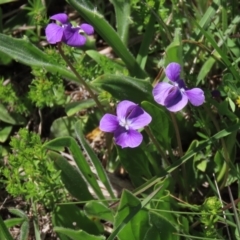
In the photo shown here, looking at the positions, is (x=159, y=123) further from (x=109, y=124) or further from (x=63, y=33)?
(x=63, y=33)

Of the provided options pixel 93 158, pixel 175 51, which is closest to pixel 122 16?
pixel 175 51

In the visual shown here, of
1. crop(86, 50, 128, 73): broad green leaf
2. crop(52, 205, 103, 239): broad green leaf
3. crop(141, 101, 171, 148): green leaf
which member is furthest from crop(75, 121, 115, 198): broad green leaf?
crop(86, 50, 128, 73): broad green leaf

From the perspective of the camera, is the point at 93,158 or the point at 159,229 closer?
the point at 159,229

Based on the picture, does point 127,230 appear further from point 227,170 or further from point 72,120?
point 72,120

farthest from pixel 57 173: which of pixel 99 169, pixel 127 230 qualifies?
pixel 127 230

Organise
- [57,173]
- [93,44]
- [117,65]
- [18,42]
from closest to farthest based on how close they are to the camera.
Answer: [57,173], [18,42], [117,65], [93,44]

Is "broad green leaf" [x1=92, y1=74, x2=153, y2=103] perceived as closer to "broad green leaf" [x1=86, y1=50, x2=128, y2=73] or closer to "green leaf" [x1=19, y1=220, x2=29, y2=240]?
"broad green leaf" [x1=86, y1=50, x2=128, y2=73]

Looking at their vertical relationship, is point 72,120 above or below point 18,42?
below

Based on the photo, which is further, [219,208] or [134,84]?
[134,84]
